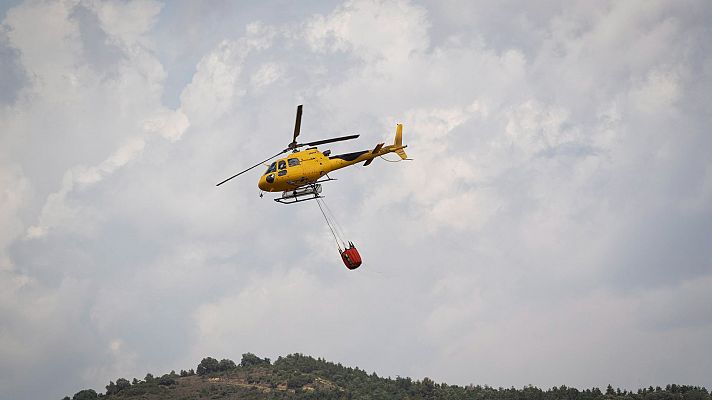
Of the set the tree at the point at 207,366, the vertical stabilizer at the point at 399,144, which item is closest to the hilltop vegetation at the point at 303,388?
the tree at the point at 207,366

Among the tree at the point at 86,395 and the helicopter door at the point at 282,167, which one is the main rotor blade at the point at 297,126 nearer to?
the helicopter door at the point at 282,167

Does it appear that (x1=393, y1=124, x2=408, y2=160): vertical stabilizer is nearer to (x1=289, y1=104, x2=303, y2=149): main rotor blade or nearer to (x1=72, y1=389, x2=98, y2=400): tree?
(x1=289, y1=104, x2=303, y2=149): main rotor blade

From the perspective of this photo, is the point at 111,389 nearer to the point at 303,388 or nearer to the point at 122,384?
the point at 122,384

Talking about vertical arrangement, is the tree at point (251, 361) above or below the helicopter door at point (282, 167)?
above

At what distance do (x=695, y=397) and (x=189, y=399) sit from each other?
224ft

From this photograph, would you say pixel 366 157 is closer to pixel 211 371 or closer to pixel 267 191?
pixel 267 191

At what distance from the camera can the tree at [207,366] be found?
141125 millimetres

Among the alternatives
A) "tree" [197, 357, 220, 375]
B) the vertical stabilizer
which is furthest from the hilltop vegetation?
the vertical stabilizer

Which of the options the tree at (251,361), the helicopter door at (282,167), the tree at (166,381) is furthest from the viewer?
the tree at (251,361)

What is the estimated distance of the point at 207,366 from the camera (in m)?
142

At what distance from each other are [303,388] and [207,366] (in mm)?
20249

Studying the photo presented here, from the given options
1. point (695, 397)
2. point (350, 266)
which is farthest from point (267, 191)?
point (695, 397)

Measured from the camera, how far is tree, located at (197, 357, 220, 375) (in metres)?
141

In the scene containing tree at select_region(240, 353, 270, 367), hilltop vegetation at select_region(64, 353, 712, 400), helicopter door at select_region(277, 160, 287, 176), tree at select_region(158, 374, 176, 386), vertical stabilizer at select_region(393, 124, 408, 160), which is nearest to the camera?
helicopter door at select_region(277, 160, 287, 176)
